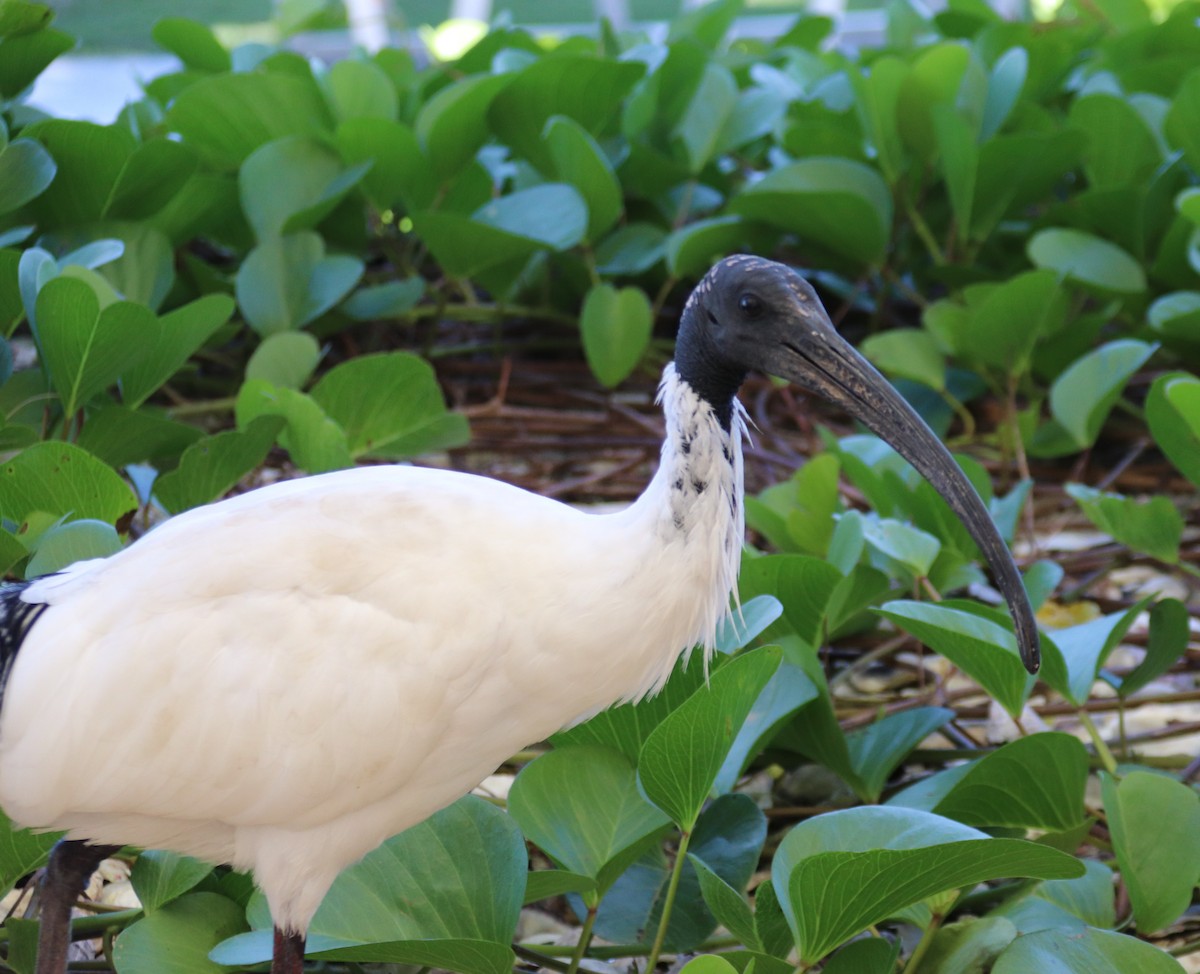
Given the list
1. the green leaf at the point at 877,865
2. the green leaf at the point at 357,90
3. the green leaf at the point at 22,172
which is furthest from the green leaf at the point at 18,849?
the green leaf at the point at 357,90

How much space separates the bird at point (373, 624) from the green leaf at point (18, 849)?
202mm

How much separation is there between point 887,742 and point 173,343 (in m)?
1.68

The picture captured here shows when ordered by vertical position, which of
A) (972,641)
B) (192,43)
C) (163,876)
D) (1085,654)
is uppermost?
(192,43)

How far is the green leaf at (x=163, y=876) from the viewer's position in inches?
90.6

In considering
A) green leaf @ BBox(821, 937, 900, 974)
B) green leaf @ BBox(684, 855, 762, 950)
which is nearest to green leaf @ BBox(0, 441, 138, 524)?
green leaf @ BBox(684, 855, 762, 950)

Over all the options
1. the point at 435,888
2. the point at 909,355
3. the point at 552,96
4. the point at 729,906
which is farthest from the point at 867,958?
the point at 552,96

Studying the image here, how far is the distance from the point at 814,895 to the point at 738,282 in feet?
2.73

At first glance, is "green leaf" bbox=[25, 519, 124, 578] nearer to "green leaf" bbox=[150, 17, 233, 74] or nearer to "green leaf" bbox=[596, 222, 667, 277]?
"green leaf" bbox=[596, 222, 667, 277]

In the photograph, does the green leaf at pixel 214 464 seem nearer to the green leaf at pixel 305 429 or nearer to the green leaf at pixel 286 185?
the green leaf at pixel 305 429

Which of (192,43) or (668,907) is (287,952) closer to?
(668,907)

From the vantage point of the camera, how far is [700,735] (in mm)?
2078

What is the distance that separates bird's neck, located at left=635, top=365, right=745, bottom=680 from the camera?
80.6 inches

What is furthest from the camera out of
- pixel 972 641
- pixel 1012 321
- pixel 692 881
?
pixel 1012 321

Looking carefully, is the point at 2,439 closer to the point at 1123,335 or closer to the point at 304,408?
the point at 304,408
